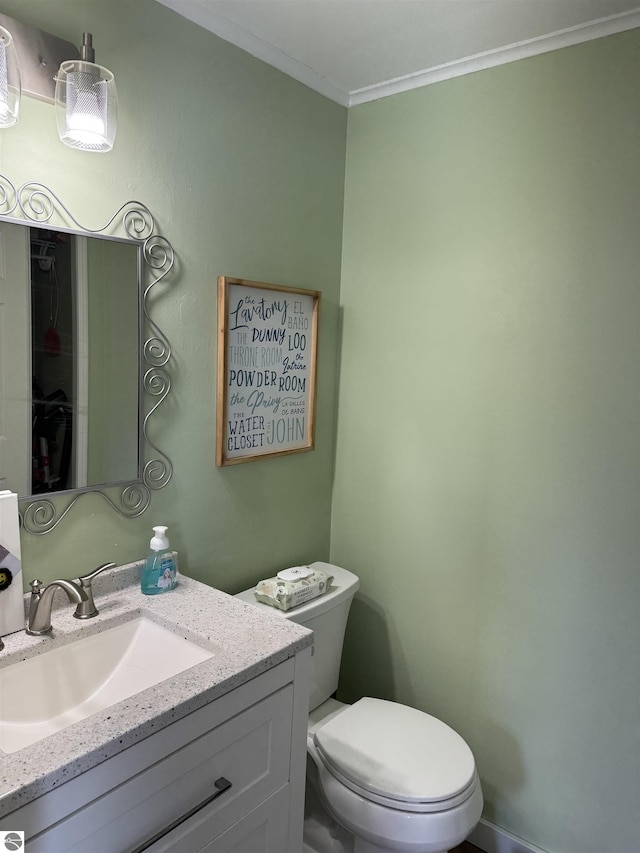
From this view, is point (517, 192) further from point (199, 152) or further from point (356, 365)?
point (199, 152)

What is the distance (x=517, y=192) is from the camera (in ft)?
5.48

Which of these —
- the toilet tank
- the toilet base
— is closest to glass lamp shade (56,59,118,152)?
the toilet tank

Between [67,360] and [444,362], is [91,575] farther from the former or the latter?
[444,362]

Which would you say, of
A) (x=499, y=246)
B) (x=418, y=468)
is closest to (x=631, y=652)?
(x=418, y=468)

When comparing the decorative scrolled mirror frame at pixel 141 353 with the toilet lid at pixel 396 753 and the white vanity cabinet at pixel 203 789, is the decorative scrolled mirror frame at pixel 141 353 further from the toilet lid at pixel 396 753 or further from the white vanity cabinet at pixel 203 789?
the toilet lid at pixel 396 753

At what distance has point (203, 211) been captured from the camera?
1.57m

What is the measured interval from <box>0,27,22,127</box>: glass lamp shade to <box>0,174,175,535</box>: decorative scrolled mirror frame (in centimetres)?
16

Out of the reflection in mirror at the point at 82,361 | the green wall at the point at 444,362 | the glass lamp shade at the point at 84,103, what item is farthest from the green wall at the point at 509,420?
the glass lamp shade at the point at 84,103

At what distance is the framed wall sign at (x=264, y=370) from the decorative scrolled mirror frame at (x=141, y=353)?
19 cm

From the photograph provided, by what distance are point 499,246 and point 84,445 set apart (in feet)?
4.09

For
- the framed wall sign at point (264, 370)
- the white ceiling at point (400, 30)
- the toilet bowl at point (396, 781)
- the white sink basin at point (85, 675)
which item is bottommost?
the toilet bowl at point (396, 781)

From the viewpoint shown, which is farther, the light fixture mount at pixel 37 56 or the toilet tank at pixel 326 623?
the toilet tank at pixel 326 623

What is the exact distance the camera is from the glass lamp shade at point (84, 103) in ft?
3.78

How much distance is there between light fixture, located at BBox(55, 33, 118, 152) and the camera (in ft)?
3.78
